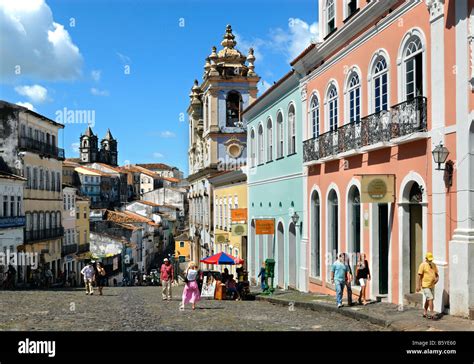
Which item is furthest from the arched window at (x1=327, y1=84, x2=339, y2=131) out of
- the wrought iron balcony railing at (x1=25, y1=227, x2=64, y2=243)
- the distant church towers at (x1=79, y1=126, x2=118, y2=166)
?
the distant church towers at (x1=79, y1=126, x2=118, y2=166)

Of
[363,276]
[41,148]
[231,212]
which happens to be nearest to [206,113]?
[41,148]

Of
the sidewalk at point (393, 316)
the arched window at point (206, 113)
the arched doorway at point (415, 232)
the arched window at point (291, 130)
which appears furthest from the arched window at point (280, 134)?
the arched window at point (206, 113)

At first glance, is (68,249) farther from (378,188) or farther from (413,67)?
(413,67)

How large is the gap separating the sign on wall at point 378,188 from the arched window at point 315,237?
6464 millimetres

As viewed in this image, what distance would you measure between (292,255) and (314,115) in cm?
563

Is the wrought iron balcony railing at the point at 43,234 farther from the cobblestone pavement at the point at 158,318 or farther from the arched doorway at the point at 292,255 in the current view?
the cobblestone pavement at the point at 158,318

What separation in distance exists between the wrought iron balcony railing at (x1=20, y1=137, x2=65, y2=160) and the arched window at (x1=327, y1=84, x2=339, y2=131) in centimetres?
2499

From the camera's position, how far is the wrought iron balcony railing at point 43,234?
40.1 meters

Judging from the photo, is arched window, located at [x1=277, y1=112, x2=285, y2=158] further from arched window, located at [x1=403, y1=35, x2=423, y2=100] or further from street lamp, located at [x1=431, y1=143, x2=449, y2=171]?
street lamp, located at [x1=431, y1=143, x2=449, y2=171]

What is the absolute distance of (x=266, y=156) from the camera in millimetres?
28719

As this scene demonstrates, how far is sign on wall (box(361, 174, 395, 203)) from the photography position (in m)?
14.9

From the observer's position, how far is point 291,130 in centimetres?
2430

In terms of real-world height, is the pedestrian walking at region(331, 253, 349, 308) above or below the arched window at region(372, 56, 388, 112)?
below

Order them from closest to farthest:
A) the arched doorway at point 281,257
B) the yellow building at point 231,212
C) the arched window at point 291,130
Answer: the arched window at point 291,130 → the arched doorway at point 281,257 → the yellow building at point 231,212
